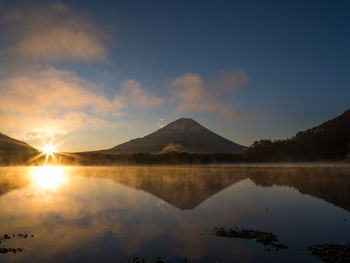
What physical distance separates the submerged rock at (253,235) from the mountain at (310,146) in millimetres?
90894

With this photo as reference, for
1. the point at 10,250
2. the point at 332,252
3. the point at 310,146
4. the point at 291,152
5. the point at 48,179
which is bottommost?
the point at 332,252

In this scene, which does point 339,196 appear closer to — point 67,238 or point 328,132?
point 67,238

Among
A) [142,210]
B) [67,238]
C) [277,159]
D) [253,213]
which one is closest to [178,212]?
[142,210]

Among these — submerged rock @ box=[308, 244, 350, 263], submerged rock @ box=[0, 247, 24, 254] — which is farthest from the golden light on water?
submerged rock @ box=[308, 244, 350, 263]

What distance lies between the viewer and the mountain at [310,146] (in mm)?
95562

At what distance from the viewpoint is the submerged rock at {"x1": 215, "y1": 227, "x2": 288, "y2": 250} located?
11724mm

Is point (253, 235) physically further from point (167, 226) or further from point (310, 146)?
point (310, 146)

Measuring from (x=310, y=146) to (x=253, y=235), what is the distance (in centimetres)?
10128

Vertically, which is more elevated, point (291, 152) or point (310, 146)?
point (310, 146)

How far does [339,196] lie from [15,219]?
962 inches

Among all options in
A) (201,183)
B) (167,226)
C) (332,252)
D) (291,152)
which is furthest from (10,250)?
(291,152)

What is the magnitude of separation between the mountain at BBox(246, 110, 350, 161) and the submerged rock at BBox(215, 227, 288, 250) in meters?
90.9

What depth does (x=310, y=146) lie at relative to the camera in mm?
103375

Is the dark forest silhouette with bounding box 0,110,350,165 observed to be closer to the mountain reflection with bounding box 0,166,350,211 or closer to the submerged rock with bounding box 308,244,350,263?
the mountain reflection with bounding box 0,166,350,211
